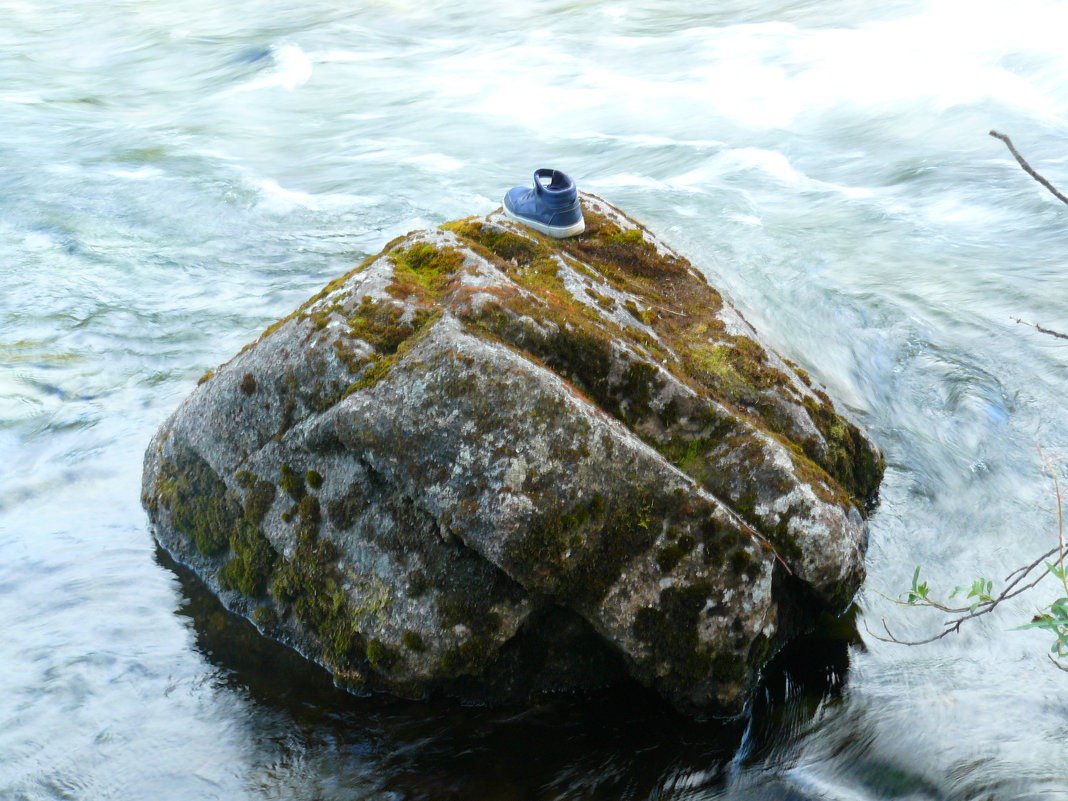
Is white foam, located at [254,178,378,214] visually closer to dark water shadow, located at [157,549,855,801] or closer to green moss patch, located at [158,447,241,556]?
green moss patch, located at [158,447,241,556]

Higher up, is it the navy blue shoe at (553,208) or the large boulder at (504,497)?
the navy blue shoe at (553,208)

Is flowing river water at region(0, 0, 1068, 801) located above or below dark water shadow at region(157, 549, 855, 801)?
below

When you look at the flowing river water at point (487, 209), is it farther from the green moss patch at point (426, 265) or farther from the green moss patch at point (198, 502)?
the green moss patch at point (426, 265)

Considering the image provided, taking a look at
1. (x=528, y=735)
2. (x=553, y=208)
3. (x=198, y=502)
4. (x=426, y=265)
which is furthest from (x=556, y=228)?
(x=528, y=735)

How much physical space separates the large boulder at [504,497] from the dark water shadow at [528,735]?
0.13 metres

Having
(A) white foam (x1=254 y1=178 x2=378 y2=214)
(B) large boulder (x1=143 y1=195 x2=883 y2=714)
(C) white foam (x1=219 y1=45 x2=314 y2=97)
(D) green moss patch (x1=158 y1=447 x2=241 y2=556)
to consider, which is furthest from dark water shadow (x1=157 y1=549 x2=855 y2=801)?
(C) white foam (x1=219 y1=45 x2=314 y2=97)

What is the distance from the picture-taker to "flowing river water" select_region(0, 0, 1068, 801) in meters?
5.07

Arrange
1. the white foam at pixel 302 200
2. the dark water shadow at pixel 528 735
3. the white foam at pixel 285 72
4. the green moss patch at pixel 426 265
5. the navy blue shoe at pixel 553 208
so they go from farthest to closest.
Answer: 1. the white foam at pixel 285 72
2. the white foam at pixel 302 200
3. the navy blue shoe at pixel 553 208
4. the green moss patch at pixel 426 265
5. the dark water shadow at pixel 528 735

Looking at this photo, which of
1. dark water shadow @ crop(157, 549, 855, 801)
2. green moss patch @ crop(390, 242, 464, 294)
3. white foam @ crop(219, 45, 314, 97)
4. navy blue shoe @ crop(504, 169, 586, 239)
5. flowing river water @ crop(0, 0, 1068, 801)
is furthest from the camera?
white foam @ crop(219, 45, 314, 97)

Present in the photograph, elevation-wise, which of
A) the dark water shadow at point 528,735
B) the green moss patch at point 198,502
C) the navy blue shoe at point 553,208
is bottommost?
the dark water shadow at point 528,735

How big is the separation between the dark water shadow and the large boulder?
0.44ft

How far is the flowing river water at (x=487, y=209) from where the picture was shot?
507 centimetres

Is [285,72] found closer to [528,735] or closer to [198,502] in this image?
[198,502]

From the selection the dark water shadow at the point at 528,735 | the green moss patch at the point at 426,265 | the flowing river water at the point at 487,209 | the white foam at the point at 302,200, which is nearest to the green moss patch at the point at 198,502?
the flowing river water at the point at 487,209
